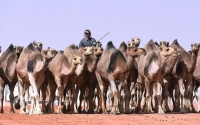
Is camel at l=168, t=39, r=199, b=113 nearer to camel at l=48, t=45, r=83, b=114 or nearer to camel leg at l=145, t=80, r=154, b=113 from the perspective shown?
camel leg at l=145, t=80, r=154, b=113

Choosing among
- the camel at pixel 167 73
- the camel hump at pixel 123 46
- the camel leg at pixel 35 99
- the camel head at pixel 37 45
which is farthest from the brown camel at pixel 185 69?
the camel leg at pixel 35 99

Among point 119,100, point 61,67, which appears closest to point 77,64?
point 61,67

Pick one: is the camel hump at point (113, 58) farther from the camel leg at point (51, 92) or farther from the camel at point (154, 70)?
the camel leg at point (51, 92)

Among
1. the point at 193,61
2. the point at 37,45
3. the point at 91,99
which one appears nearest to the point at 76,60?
Answer: the point at 37,45

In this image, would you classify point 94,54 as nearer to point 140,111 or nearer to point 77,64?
point 77,64

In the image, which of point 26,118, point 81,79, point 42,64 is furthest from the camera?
point 81,79

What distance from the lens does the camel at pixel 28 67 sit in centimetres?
2073

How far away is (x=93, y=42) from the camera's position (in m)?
23.9

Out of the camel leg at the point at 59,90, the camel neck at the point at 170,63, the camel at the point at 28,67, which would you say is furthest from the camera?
the camel neck at the point at 170,63

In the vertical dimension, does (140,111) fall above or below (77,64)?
below

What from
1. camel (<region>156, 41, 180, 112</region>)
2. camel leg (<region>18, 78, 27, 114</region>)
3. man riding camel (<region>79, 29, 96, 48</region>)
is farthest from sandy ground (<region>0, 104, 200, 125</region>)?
man riding camel (<region>79, 29, 96, 48</region>)

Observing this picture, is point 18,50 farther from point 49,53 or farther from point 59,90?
point 59,90

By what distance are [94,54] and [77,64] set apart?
1169 mm

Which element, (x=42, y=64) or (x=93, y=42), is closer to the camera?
(x=42, y=64)
